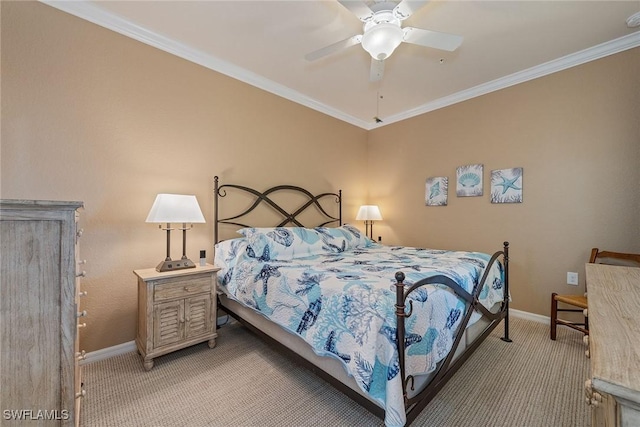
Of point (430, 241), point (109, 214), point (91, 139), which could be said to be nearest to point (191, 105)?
point (91, 139)

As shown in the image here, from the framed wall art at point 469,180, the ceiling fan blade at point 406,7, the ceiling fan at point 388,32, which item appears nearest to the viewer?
the ceiling fan blade at point 406,7

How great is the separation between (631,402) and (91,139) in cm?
304

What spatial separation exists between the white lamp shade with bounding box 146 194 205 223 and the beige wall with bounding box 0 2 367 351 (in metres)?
0.38

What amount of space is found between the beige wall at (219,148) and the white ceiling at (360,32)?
0.52 ft

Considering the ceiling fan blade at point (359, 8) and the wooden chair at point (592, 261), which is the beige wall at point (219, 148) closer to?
the wooden chair at point (592, 261)

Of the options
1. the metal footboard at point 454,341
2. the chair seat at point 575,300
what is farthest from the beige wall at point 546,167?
the metal footboard at point 454,341

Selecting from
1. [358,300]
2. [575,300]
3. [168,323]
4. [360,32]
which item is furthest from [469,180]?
[168,323]

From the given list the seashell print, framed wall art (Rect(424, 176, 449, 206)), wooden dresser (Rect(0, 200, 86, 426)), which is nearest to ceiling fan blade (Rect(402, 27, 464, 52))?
the seashell print

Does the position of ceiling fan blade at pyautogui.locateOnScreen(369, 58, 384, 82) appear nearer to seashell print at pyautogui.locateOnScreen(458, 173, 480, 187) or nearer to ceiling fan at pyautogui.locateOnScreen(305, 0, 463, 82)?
ceiling fan at pyautogui.locateOnScreen(305, 0, 463, 82)

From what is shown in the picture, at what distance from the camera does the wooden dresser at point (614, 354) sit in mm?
472

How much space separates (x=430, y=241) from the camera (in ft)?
12.3

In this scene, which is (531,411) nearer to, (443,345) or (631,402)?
(443,345)

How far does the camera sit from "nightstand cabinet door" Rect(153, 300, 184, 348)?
200 centimetres

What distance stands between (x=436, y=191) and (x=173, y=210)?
3232 mm
